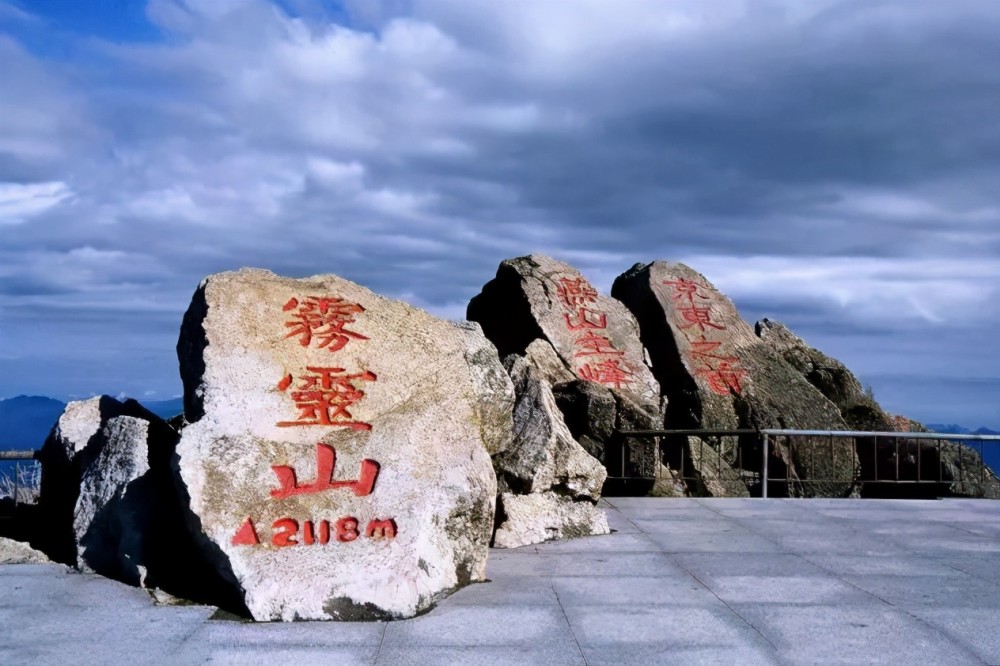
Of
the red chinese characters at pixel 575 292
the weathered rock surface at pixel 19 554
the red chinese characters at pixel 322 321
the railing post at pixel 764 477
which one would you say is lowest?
the weathered rock surface at pixel 19 554

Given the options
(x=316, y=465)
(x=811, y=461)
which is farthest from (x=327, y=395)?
(x=811, y=461)

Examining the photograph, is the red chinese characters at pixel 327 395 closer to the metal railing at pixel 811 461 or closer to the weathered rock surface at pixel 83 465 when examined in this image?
the weathered rock surface at pixel 83 465

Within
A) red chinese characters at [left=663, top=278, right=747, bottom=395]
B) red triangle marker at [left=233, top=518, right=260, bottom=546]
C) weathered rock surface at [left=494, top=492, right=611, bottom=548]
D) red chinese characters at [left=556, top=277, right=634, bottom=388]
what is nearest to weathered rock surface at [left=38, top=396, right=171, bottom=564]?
red triangle marker at [left=233, top=518, right=260, bottom=546]

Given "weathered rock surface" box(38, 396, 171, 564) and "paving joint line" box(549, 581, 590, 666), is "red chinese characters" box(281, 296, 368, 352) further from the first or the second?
"paving joint line" box(549, 581, 590, 666)

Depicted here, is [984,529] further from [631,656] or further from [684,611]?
[631,656]

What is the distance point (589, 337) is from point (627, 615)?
610cm

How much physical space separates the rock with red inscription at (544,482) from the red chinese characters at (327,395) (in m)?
1.48

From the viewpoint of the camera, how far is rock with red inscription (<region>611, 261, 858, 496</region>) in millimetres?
10586

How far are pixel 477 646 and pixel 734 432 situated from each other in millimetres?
5380

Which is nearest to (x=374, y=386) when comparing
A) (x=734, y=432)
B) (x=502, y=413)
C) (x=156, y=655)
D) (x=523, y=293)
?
(x=502, y=413)

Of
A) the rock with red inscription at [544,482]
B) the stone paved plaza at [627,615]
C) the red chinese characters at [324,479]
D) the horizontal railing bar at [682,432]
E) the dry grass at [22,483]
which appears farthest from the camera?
the horizontal railing bar at [682,432]

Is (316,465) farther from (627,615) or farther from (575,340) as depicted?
(575,340)

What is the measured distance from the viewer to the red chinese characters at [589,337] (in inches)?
413

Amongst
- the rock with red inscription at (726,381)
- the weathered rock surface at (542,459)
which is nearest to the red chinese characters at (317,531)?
the weathered rock surface at (542,459)
